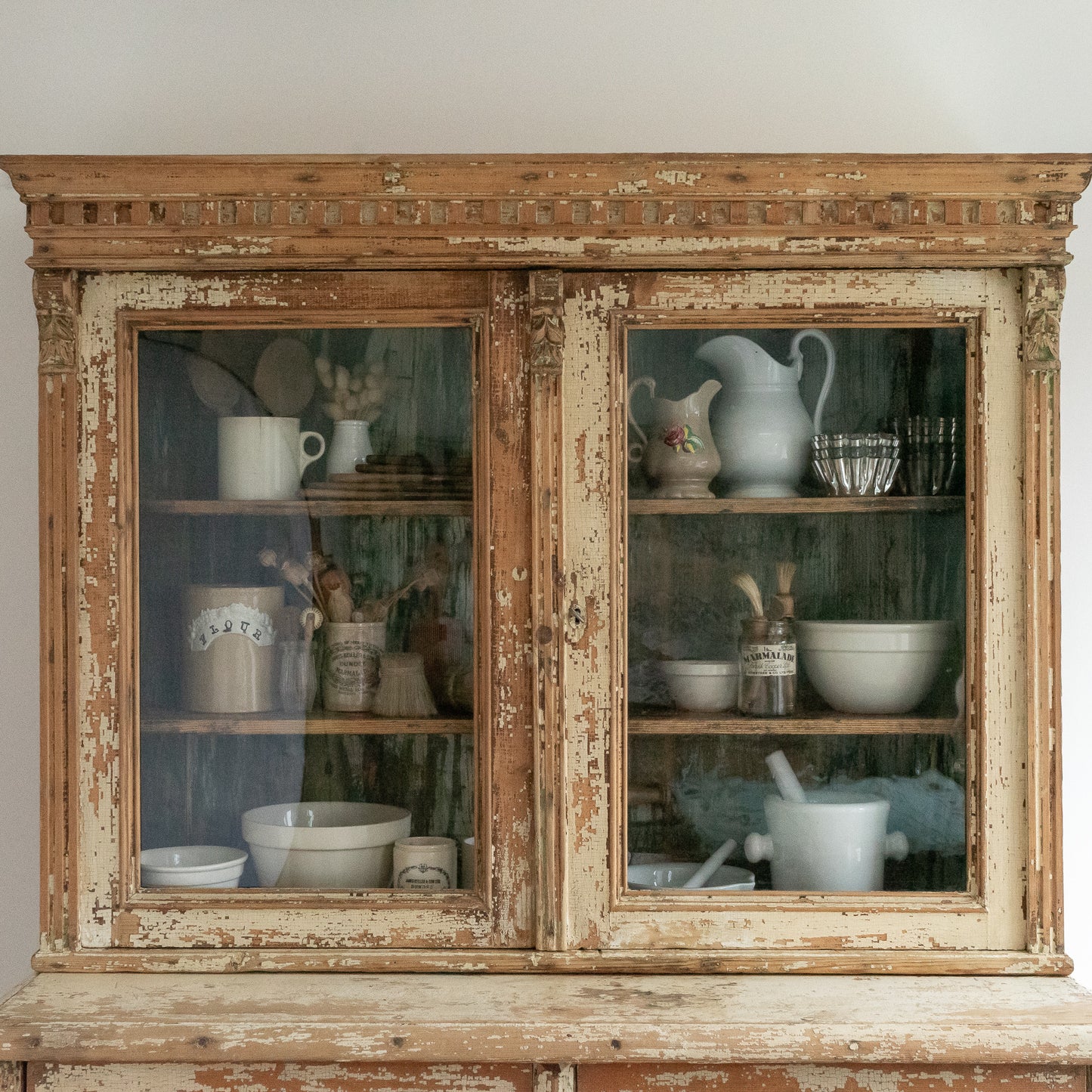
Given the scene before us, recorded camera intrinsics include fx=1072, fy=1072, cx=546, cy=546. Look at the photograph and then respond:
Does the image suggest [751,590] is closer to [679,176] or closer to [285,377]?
[679,176]

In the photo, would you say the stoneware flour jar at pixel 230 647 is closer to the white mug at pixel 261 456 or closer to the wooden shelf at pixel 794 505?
the white mug at pixel 261 456

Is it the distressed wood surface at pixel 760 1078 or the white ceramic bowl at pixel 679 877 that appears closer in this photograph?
the distressed wood surface at pixel 760 1078

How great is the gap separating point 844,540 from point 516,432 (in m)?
0.48

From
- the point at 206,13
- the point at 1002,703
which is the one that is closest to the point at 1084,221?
the point at 1002,703

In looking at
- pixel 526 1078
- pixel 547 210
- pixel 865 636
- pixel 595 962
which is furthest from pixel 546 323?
pixel 526 1078

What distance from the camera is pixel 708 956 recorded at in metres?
1.41

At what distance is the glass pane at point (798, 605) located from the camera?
4.75ft

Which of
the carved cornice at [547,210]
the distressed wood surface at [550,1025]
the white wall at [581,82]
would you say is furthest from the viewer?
the white wall at [581,82]

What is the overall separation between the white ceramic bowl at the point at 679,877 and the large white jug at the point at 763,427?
513mm

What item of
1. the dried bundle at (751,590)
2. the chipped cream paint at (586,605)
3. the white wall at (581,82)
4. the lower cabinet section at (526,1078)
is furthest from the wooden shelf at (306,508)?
the lower cabinet section at (526,1078)

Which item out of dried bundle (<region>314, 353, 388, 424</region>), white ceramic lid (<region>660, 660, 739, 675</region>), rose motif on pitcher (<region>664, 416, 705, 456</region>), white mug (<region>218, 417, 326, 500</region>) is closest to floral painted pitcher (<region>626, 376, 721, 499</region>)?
rose motif on pitcher (<region>664, 416, 705, 456</region>)

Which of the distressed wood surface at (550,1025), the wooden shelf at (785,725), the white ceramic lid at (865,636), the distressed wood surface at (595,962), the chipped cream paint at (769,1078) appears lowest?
the chipped cream paint at (769,1078)

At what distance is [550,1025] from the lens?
4.17ft

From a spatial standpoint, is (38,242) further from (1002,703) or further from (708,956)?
(1002,703)
